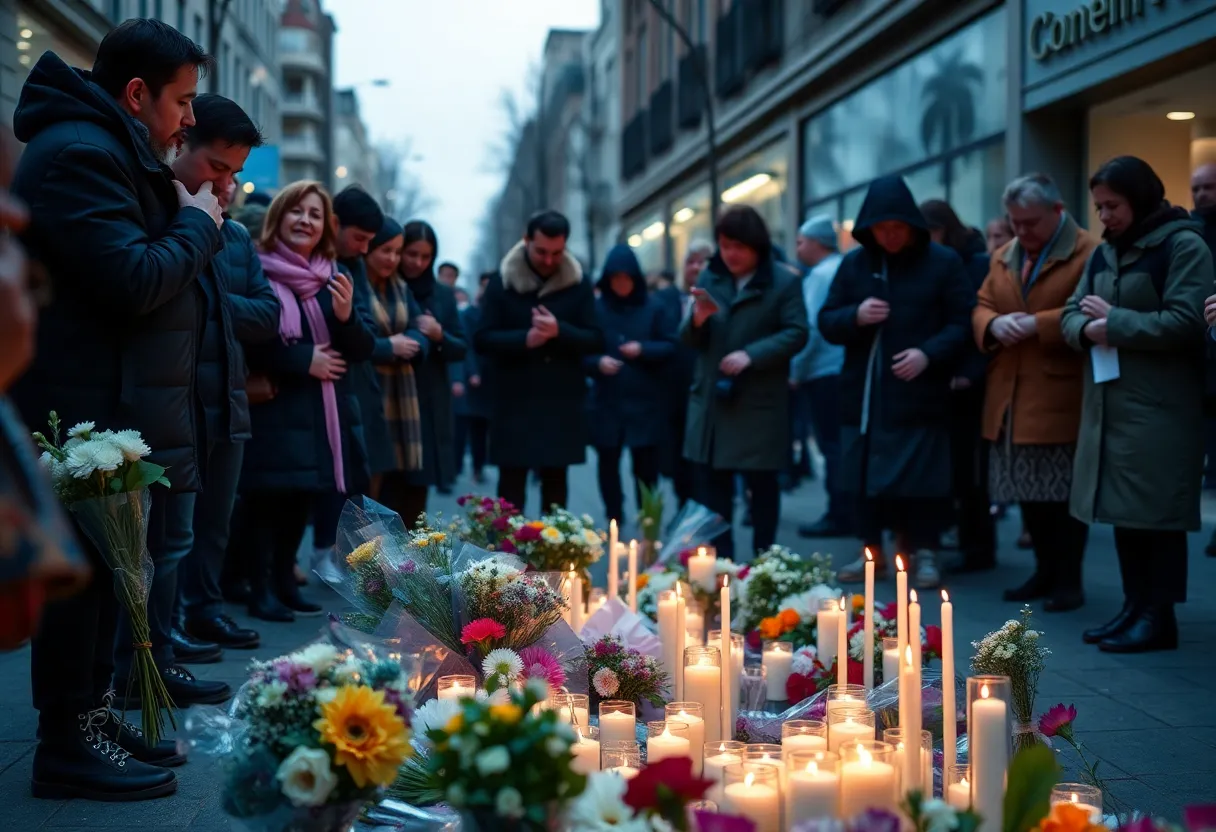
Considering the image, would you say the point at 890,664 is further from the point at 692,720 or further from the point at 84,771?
the point at 84,771

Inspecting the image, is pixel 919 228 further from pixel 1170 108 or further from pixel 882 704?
pixel 1170 108

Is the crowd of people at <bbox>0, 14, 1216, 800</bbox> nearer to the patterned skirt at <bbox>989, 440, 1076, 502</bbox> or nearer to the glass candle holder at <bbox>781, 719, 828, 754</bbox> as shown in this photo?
the patterned skirt at <bbox>989, 440, 1076, 502</bbox>

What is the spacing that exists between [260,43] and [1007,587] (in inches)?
1796

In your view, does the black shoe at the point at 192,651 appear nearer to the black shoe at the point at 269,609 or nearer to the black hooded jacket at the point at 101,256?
the black shoe at the point at 269,609

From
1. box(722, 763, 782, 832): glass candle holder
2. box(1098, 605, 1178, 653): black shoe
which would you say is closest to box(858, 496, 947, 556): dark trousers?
box(1098, 605, 1178, 653): black shoe

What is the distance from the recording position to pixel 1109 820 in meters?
3.26

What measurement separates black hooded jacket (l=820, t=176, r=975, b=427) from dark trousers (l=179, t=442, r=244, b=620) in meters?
3.69

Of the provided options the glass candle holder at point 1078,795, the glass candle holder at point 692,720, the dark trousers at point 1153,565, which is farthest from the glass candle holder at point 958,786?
the dark trousers at point 1153,565

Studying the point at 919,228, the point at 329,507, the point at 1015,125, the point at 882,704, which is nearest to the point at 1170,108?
the point at 1015,125

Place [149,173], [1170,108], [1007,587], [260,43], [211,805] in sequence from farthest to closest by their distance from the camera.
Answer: [260,43] → [1170,108] → [1007,587] → [149,173] → [211,805]

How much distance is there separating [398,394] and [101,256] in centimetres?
391

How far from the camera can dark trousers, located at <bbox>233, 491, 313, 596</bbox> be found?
22.0 feet

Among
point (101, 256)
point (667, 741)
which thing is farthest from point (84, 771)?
point (667, 741)

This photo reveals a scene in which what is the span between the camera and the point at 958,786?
10.4ft
